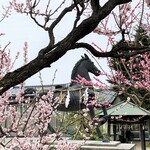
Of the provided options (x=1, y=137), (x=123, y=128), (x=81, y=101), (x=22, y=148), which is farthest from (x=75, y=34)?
(x=123, y=128)

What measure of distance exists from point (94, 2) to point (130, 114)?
1027 cm

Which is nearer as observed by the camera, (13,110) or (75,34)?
(75,34)

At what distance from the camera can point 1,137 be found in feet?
9.81

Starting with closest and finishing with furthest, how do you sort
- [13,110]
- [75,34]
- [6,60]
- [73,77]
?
[75,34] → [13,110] → [6,60] → [73,77]

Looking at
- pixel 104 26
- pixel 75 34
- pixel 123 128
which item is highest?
pixel 104 26

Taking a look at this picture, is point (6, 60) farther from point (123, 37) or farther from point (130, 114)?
point (130, 114)

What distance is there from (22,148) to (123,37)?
6.36 ft

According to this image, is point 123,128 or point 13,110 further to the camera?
point 123,128

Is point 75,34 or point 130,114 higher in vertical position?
point 75,34

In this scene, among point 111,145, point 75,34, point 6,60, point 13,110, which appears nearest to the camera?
point 75,34

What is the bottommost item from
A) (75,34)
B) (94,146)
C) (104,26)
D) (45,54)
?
(94,146)

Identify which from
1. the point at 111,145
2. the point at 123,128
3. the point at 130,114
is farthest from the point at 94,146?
the point at 123,128

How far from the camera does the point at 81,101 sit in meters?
6.85

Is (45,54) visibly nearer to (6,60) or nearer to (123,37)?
(123,37)
